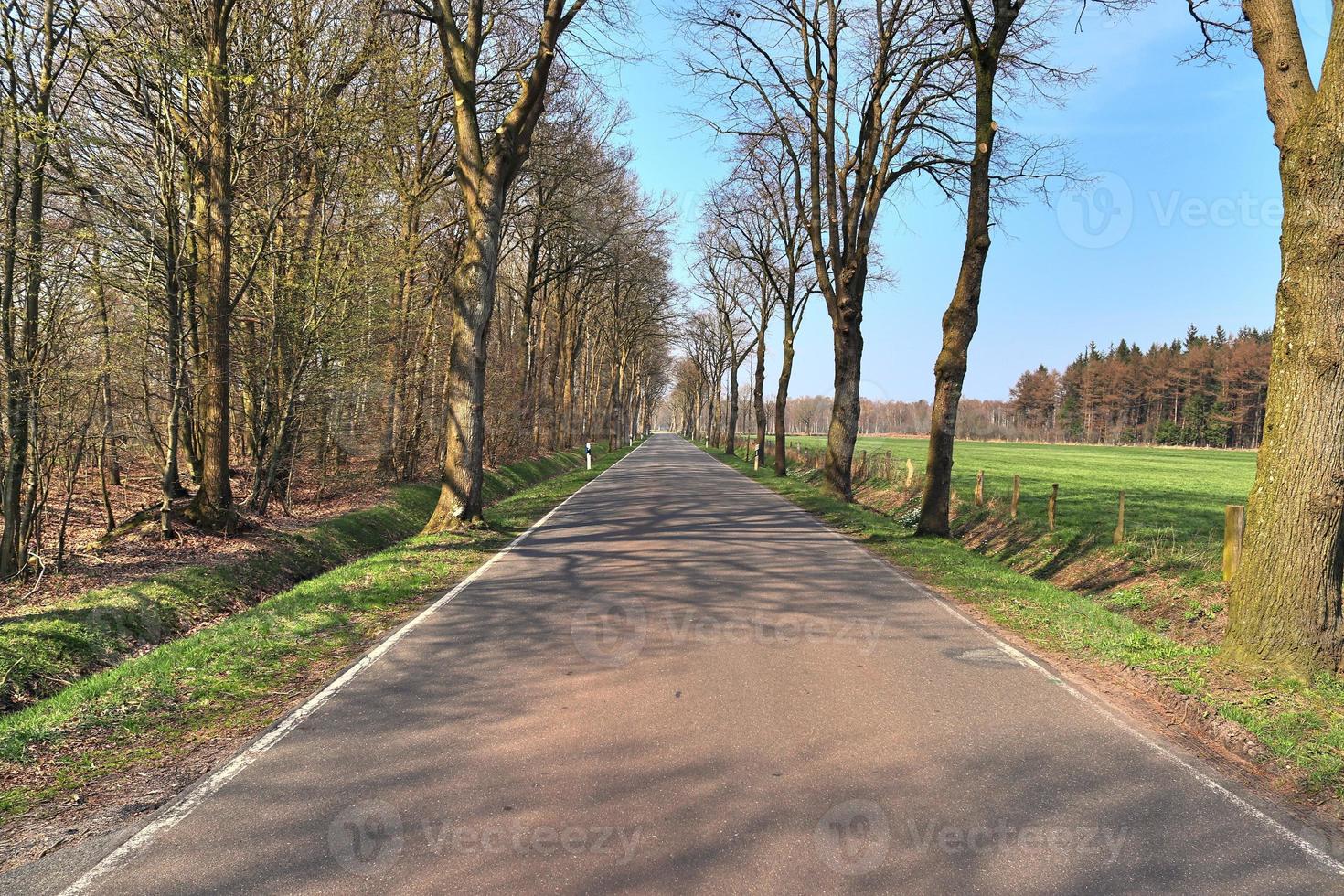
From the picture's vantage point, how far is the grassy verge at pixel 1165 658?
4418 mm

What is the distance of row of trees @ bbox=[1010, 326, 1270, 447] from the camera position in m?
95.1

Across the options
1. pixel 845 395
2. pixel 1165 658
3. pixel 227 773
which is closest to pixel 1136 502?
pixel 845 395

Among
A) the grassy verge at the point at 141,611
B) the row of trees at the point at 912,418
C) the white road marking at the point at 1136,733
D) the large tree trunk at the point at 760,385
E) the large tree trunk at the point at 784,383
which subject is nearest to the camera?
the white road marking at the point at 1136,733

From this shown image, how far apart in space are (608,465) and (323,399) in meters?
21.6

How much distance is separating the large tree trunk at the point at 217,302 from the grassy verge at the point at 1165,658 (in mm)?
10218

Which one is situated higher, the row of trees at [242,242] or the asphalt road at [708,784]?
the row of trees at [242,242]

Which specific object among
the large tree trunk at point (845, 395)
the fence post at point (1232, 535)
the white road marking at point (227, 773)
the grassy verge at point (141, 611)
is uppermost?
the large tree trunk at point (845, 395)

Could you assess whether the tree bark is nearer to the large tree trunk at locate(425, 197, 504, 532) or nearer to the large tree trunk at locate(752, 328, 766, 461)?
the large tree trunk at locate(425, 197, 504, 532)

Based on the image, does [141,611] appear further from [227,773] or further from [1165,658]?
[1165,658]

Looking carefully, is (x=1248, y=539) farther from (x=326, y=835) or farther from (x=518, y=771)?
(x=326, y=835)

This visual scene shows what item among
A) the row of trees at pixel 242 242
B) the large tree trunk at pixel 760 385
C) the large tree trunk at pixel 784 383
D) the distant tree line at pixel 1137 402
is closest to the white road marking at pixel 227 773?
the row of trees at pixel 242 242

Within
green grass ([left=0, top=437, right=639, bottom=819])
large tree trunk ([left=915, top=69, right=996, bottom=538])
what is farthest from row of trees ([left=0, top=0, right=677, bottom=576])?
large tree trunk ([left=915, top=69, right=996, bottom=538])

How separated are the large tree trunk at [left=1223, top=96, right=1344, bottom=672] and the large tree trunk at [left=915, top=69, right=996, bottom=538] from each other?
Answer: 6.12m

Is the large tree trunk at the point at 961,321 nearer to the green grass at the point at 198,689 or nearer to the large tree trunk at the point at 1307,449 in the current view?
the large tree trunk at the point at 1307,449
